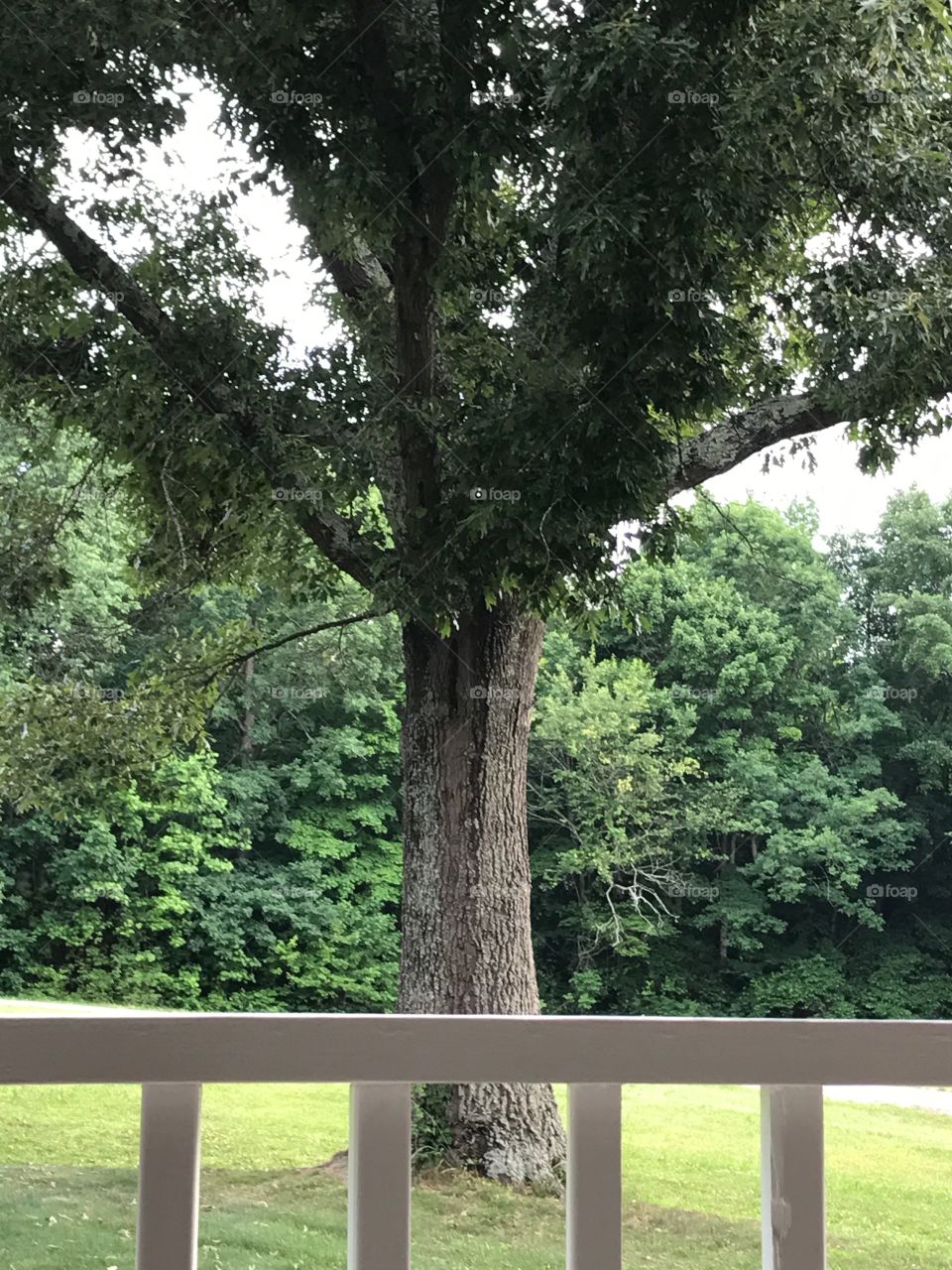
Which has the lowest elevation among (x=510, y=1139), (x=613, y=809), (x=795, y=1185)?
(x=510, y=1139)

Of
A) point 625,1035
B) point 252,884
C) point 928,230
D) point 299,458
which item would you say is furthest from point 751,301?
point 252,884

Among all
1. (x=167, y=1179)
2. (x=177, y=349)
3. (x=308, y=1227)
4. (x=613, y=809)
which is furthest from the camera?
(x=613, y=809)

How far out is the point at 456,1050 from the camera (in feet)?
0.98

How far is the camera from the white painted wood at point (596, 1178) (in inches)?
12.1

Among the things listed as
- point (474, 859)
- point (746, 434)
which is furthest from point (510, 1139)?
point (746, 434)

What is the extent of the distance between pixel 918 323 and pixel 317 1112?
5.15 meters

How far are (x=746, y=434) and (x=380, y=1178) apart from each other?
405cm

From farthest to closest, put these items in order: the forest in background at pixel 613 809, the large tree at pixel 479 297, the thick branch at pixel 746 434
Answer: the forest in background at pixel 613 809 < the thick branch at pixel 746 434 < the large tree at pixel 479 297

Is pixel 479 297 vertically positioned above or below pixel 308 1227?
above

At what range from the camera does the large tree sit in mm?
3088

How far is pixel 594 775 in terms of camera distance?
7.61 metres

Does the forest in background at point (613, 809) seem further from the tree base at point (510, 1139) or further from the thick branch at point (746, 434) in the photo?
the tree base at point (510, 1139)

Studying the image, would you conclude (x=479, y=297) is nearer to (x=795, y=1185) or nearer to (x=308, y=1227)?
(x=308, y=1227)

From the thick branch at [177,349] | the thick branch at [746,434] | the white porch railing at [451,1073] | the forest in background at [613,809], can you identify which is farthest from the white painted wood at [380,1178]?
the forest in background at [613,809]
